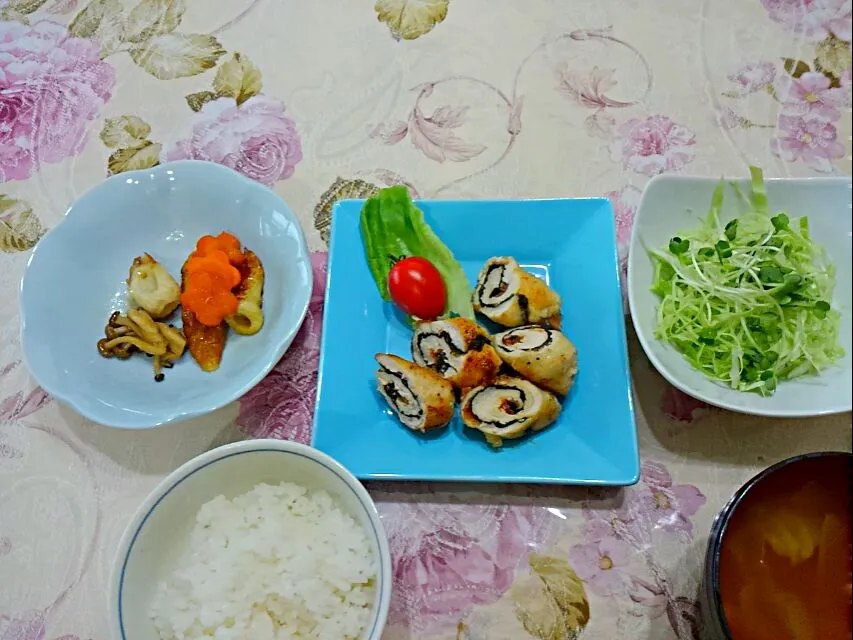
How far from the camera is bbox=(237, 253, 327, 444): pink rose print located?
1660 mm

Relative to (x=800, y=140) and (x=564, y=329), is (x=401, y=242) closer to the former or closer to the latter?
(x=564, y=329)

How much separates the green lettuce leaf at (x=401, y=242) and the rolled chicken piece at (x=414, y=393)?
0.74 ft

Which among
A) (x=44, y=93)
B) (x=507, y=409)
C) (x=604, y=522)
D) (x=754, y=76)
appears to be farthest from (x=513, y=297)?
(x=44, y=93)

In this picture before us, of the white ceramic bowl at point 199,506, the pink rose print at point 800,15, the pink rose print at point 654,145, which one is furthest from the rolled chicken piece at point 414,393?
the pink rose print at point 800,15

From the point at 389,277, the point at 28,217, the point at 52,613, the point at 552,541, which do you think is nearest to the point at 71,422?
the point at 52,613

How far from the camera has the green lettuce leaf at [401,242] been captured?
1.77 metres

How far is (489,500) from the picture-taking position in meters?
1.55

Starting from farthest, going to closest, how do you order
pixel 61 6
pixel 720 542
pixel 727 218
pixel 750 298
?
pixel 61 6, pixel 727 218, pixel 750 298, pixel 720 542

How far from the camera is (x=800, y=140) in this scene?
72.9 inches

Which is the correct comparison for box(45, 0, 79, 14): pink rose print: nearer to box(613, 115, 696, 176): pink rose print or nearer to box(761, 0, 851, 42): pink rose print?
box(613, 115, 696, 176): pink rose print

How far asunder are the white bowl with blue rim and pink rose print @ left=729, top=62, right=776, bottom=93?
137cm

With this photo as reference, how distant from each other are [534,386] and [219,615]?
0.83 metres

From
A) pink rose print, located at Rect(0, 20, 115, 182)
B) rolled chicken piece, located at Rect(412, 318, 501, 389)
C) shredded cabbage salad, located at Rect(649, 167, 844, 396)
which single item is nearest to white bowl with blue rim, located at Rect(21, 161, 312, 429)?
rolled chicken piece, located at Rect(412, 318, 501, 389)

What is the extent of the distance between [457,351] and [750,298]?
72cm
